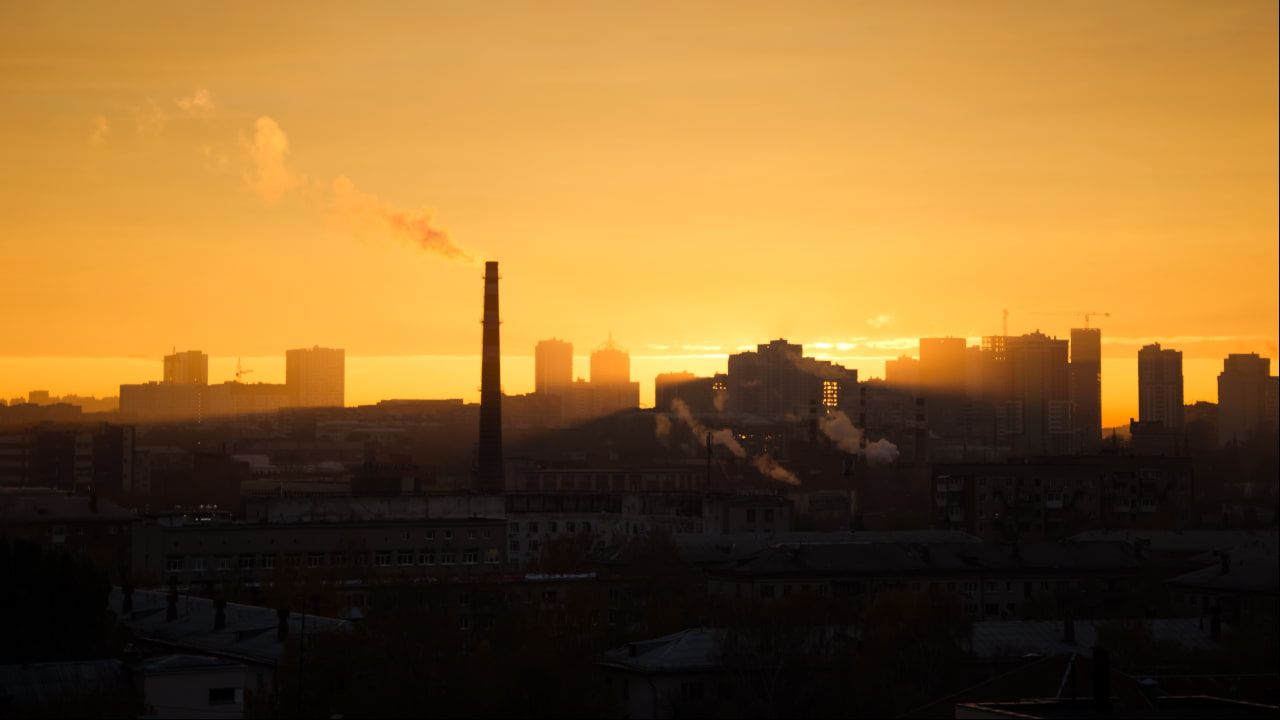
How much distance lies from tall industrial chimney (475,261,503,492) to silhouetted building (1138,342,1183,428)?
84.0m

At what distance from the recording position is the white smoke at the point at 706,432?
340 feet

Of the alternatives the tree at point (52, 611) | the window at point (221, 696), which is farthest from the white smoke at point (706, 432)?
the window at point (221, 696)

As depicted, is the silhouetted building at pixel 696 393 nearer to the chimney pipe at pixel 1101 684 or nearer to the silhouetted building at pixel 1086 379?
the silhouetted building at pixel 1086 379

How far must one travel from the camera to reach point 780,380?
142 meters

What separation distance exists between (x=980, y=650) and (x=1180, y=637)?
188 inches

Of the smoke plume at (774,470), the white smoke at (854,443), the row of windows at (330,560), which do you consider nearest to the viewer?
the row of windows at (330,560)

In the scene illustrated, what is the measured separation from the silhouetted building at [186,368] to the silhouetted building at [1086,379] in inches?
2279

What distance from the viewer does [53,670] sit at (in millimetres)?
28016

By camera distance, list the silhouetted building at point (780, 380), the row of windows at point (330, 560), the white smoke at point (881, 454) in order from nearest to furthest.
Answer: the row of windows at point (330, 560) < the white smoke at point (881, 454) < the silhouetted building at point (780, 380)

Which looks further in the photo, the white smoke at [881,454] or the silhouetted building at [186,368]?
the silhouetted building at [186,368]

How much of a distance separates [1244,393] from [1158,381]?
605 cm

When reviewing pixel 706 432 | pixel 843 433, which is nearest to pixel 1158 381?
pixel 706 432

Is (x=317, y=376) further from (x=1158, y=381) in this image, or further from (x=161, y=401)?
(x=1158, y=381)

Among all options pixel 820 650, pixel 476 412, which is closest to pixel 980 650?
pixel 820 650
